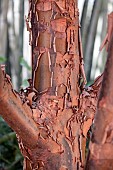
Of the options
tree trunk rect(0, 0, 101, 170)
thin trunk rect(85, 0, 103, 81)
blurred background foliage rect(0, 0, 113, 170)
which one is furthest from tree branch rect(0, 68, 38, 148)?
thin trunk rect(85, 0, 103, 81)

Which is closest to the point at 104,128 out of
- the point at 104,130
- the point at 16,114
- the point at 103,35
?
the point at 104,130

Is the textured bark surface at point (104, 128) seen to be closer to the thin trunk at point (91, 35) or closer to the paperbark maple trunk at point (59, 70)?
the paperbark maple trunk at point (59, 70)

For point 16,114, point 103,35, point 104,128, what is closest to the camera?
point 104,128

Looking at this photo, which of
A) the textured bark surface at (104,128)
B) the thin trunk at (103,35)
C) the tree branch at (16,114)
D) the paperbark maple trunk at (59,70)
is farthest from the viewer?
the thin trunk at (103,35)

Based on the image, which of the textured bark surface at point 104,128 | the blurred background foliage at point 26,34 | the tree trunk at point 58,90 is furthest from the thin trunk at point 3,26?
the textured bark surface at point 104,128

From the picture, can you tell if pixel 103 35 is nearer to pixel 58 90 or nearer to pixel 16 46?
pixel 16 46

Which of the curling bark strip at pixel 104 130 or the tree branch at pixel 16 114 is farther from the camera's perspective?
the tree branch at pixel 16 114

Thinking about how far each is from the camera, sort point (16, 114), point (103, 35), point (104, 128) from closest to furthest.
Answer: point (104, 128)
point (16, 114)
point (103, 35)

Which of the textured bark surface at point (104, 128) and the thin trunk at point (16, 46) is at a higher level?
the textured bark surface at point (104, 128)
